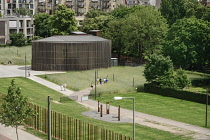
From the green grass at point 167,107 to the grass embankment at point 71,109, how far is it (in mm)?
8261

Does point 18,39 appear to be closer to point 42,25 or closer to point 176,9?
point 42,25

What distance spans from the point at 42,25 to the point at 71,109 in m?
122

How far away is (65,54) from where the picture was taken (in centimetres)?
11431

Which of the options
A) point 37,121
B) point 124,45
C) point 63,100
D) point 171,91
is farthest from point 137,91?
point 124,45

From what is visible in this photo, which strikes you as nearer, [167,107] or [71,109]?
[71,109]

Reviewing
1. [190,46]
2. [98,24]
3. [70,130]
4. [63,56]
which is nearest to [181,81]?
[190,46]

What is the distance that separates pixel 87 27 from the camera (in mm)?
158625

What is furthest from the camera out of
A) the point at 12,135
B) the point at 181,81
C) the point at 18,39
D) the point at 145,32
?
the point at 18,39

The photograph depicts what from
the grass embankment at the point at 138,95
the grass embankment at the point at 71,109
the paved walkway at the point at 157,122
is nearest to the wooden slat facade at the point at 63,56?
the grass embankment at the point at 138,95

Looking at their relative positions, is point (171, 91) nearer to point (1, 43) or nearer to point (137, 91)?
point (137, 91)

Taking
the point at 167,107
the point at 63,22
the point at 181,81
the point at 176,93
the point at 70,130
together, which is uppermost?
the point at 63,22

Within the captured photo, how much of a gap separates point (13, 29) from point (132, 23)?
59.9m

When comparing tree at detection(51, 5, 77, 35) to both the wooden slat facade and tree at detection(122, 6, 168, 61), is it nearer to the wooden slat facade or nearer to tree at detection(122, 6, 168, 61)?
tree at detection(122, 6, 168, 61)

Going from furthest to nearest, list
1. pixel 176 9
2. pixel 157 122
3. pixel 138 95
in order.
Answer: pixel 176 9, pixel 138 95, pixel 157 122
